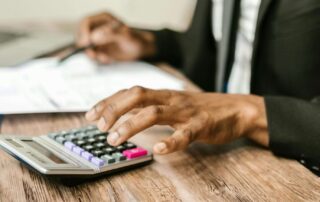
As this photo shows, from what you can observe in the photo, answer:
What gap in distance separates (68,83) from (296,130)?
1.43 feet

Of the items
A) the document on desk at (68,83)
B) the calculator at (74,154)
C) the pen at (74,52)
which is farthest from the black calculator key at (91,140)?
the pen at (74,52)

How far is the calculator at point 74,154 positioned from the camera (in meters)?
0.50

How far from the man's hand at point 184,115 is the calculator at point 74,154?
0.02m

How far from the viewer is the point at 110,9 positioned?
2127 millimetres

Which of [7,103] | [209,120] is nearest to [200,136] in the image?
[209,120]

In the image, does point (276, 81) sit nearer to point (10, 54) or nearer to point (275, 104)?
point (275, 104)

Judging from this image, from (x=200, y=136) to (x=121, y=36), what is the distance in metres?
0.57

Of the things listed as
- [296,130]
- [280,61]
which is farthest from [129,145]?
[280,61]

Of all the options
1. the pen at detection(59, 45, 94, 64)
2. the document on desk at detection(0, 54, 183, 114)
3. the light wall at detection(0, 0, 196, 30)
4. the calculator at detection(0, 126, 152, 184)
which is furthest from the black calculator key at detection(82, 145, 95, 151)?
the light wall at detection(0, 0, 196, 30)

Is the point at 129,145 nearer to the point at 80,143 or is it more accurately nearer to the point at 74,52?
the point at 80,143

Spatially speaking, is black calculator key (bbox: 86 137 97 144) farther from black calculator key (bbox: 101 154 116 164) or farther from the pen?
the pen

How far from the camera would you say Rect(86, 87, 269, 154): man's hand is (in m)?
0.57

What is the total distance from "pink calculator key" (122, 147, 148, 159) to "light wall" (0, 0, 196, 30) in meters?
1.35

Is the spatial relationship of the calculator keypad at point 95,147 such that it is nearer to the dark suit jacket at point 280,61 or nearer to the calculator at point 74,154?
the calculator at point 74,154
